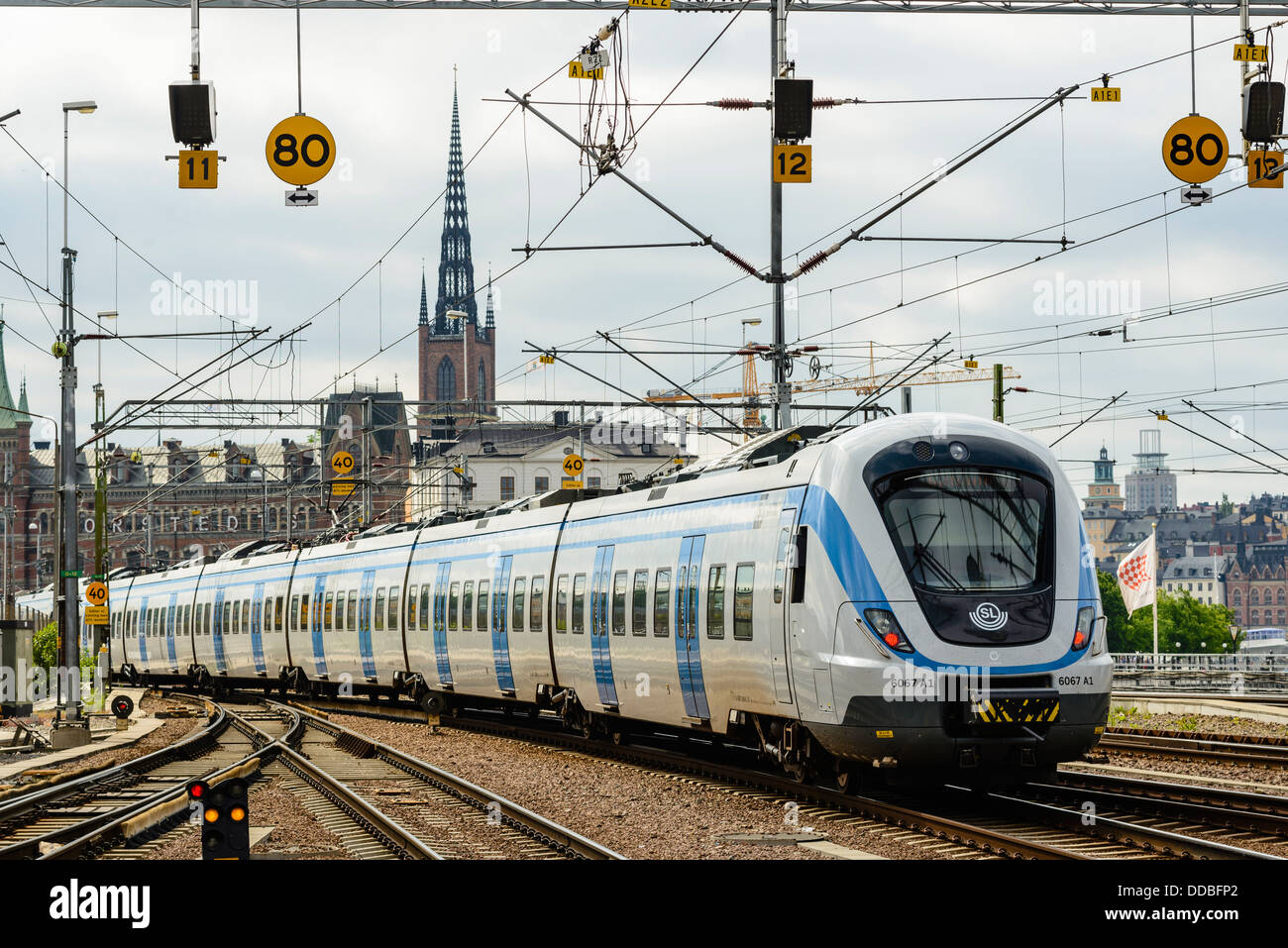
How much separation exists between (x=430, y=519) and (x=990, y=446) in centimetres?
1951

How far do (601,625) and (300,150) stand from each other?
347 inches

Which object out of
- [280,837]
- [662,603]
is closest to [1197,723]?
[662,603]

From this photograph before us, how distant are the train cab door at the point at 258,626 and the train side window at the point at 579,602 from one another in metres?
21.5

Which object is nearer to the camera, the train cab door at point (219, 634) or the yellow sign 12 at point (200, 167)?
the yellow sign 12 at point (200, 167)

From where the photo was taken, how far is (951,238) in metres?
21.5

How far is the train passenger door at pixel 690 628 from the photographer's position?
17.7 m

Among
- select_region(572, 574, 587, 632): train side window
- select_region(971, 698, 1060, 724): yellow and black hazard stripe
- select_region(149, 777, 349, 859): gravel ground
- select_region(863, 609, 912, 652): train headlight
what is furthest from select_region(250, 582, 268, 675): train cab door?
select_region(971, 698, 1060, 724): yellow and black hazard stripe

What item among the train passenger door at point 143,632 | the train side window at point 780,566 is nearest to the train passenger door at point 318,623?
the train passenger door at point 143,632

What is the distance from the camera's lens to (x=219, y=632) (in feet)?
152

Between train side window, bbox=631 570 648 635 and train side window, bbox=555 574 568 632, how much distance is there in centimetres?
306

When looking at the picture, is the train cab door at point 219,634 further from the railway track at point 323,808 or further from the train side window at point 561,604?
the train side window at point 561,604

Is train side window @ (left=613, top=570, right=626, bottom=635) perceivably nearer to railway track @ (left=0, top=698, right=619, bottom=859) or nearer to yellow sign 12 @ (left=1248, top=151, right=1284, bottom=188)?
railway track @ (left=0, top=698, right=619, bottom=859)

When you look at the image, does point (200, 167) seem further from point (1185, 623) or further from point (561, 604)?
point (1185, 623)

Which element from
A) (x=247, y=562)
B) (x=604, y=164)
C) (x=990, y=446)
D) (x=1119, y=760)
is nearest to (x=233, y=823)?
(x=990, y=446)
